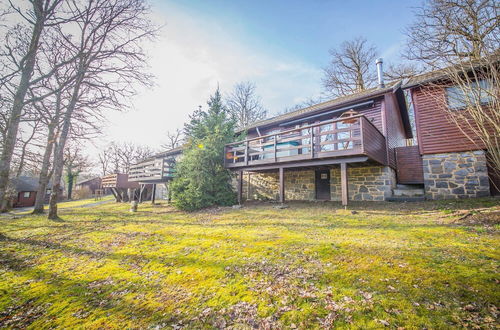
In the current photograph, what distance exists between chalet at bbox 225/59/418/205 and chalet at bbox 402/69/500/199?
762mm

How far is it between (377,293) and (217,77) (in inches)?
505

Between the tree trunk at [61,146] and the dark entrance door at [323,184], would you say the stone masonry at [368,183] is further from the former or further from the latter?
the tree trunk at [61,146]

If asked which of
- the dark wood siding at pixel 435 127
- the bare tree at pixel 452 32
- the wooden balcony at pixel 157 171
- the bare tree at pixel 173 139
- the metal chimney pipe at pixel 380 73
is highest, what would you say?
the bare tree at pixel 173 139

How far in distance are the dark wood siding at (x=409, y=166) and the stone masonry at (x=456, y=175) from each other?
2.61 feet

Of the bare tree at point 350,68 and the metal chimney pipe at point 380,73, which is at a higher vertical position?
the bare tree at point 350,68

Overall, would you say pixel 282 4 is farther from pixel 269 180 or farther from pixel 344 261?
pixel 344 261

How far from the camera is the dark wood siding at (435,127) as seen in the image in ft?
27.2

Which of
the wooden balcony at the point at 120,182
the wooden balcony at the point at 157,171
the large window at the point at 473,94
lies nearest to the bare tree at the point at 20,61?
the wooden balcony at the point at 157,171

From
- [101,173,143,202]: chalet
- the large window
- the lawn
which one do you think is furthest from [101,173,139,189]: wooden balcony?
the large window

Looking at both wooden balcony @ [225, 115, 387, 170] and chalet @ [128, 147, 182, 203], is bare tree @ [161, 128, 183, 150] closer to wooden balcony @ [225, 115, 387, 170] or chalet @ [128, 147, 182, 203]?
chalet @ [128, 147, 182, 203]

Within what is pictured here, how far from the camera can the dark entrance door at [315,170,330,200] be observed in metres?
10.5

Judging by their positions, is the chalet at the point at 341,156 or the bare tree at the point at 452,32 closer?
the bare tree at the point at 452,32

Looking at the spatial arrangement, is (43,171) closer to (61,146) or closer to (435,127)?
(61,146)

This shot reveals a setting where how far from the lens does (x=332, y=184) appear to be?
10.1 metres
